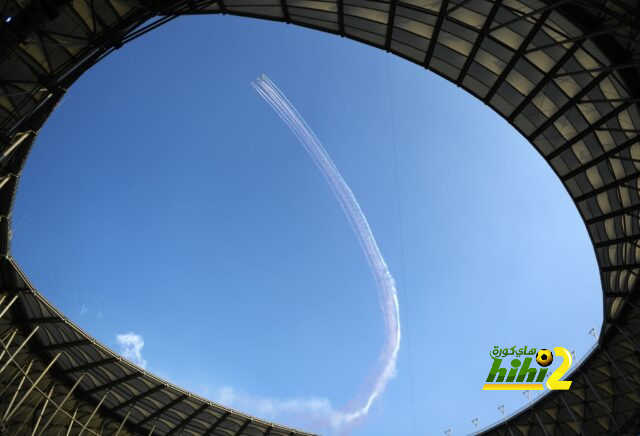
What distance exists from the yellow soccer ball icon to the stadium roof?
3262 millimetres

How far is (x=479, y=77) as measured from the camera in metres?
20.1

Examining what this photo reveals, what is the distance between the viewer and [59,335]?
2875 centimetres

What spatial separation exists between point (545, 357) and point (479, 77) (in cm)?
2499

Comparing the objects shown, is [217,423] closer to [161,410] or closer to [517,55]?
[161,410]

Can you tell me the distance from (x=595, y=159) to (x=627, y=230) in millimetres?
4857

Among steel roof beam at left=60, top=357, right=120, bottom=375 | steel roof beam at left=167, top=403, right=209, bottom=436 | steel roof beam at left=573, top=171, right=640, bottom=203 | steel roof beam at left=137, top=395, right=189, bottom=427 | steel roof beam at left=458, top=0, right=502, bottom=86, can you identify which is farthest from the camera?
steel roof beam at left=167, top=403, right=209, bottom=436

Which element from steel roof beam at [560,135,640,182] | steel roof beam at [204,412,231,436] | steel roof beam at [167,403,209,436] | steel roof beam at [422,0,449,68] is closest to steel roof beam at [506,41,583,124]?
steel roof beam at [560,135,640,182]

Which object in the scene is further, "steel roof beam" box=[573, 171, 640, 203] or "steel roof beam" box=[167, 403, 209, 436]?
"steel roof beam" box=[167, 403, 209, 436]

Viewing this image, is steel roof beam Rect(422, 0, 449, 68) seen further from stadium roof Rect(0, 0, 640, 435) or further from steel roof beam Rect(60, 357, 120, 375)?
steel roof beam Rect(60, 357, 120, 375)

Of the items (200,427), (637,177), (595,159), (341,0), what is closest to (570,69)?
(595,159)

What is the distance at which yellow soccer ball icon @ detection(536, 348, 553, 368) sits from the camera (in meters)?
33.2

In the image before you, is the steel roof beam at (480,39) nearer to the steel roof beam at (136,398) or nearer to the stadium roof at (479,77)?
the stadium roof at (479,77)

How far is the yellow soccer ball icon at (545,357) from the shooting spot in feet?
109

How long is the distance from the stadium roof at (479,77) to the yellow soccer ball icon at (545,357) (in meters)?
3.26
